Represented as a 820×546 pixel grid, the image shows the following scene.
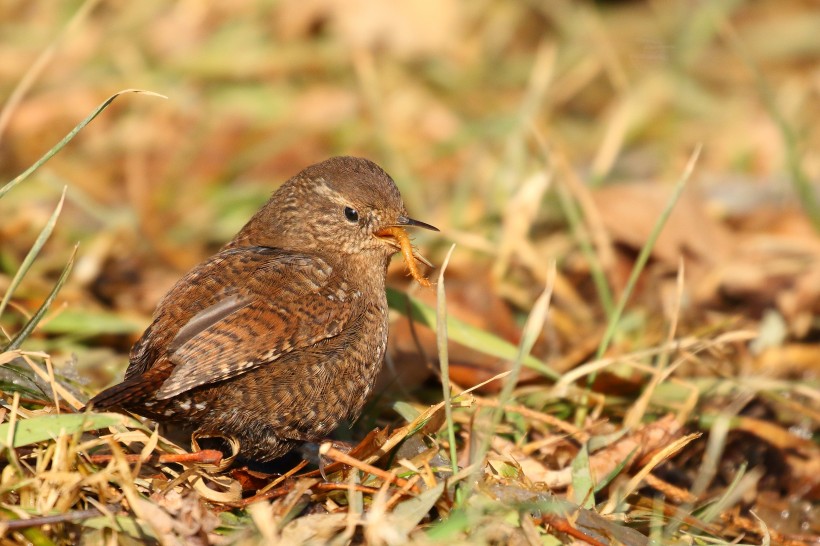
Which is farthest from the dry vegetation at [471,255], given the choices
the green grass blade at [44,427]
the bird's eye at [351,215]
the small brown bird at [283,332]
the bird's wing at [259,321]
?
the bird's eye at [351,215]

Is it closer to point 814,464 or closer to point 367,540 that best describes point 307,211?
point 367,540

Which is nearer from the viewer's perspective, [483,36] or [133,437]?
[133,437]

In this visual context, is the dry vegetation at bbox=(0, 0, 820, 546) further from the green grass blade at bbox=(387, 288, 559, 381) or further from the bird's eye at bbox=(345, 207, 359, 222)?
the bird's eye at bbox=(345, 207, 359, 222)

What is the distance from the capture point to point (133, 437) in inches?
121

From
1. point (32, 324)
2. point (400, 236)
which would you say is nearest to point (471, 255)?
point (400, 236)

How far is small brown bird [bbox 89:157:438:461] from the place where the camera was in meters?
3.01

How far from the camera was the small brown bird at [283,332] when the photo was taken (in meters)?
3.01

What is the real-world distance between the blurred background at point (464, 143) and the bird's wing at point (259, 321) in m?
0.84

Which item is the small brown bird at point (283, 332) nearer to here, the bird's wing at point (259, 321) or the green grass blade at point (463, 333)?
the bird's wing at point (259, 321)

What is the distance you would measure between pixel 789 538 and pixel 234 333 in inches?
73.3

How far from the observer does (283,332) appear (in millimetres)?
3141

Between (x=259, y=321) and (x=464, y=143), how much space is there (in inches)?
138

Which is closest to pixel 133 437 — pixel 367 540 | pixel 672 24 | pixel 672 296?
pixel 367 540

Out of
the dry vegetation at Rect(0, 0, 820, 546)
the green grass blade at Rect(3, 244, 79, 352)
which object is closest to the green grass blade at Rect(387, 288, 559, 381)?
the dry vegetation at Rect(0, 0, 820, 546)
